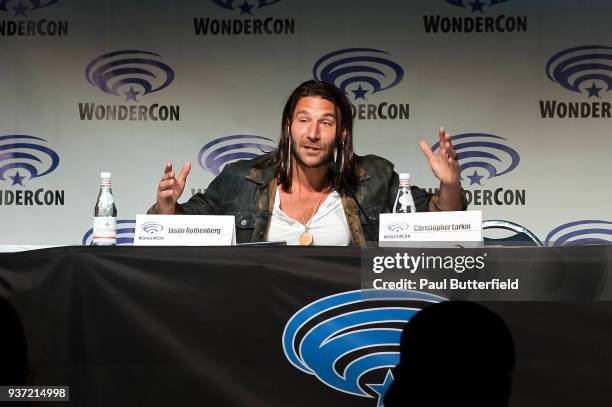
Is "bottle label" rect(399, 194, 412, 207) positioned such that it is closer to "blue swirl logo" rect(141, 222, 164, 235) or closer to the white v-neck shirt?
the white v-neck shirt

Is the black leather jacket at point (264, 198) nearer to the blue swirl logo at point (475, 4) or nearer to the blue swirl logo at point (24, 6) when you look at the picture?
the blue swirl logo at point (475, 4)

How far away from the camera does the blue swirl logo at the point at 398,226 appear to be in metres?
2.51

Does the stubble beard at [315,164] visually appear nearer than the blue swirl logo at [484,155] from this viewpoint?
Yes

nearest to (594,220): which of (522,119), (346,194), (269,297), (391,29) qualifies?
(522,119)

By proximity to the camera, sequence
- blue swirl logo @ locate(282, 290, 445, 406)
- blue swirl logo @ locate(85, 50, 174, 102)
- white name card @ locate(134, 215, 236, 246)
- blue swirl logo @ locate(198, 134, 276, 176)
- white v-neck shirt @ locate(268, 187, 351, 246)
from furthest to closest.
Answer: blue swirl logo @ locate(85, 50, 174, 102), blue swirl logo @ locate(198, 134, 276, 176), white v-neck shirt @ locate(268, 187, 351, 246), white name card @ locate(134, 215, 236, 246), blue swirl logo @ locate(282, 290, 445, 406)

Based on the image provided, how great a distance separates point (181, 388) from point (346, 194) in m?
1.35

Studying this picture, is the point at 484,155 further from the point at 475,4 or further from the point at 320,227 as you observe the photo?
the point at 320,227

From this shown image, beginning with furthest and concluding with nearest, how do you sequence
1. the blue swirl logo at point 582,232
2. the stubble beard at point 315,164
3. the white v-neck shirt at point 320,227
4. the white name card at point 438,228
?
the blue swirl logo at point 582,232
the stubble beard at point 315,164
the white v-neck shirt at point 320,227
the white name card at point 438,228

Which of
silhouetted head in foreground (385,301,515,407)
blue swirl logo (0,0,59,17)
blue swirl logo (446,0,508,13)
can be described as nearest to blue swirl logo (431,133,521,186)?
blue swirl logo (446,0,508,13)

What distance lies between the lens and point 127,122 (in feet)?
16.1

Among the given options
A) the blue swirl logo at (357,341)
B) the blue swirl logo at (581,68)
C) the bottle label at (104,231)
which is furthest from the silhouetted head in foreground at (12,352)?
the blue swirl logo at (581,68)

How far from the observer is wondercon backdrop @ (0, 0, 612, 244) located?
Answer: 15.5 ft

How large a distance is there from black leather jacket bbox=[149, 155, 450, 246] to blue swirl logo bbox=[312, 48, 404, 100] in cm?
132

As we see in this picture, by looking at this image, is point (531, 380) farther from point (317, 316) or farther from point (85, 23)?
point (85, 23)
